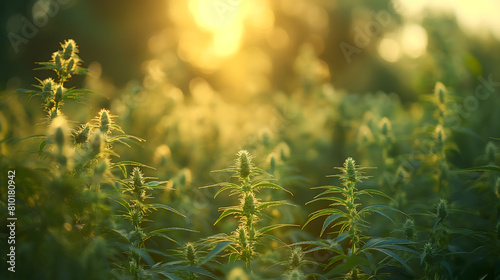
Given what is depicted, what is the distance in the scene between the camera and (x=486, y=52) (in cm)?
723

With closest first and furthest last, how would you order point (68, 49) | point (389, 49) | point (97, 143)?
point (97, 143) < point (68, 49) < point (389, 49)

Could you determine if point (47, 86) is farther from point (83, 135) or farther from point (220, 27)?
point (220, 27)

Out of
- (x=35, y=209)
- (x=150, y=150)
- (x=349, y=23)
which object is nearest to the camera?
(x=35, y=209)

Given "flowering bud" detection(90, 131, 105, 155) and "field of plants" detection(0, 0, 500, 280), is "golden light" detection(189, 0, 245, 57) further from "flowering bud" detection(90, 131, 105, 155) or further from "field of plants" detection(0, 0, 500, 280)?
"flowering bud" detection(90, 131, 105, 155)

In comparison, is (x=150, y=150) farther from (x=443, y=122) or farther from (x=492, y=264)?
(x=492, y=264)

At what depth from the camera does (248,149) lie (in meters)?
3.47

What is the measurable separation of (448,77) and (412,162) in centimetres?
202

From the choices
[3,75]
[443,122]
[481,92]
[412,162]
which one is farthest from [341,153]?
[3,75]

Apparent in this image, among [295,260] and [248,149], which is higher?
[248,149]

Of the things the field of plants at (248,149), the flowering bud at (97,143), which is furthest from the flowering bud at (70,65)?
the flowering bud at (97,143)

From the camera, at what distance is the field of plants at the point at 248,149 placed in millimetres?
1304

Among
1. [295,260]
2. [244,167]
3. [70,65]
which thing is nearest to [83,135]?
[70,65]

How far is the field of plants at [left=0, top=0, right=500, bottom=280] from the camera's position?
1.30 m

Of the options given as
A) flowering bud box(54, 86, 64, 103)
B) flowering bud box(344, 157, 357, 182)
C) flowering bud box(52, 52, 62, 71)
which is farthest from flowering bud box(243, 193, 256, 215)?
flowering bud box(52, 52, 62, 71)
